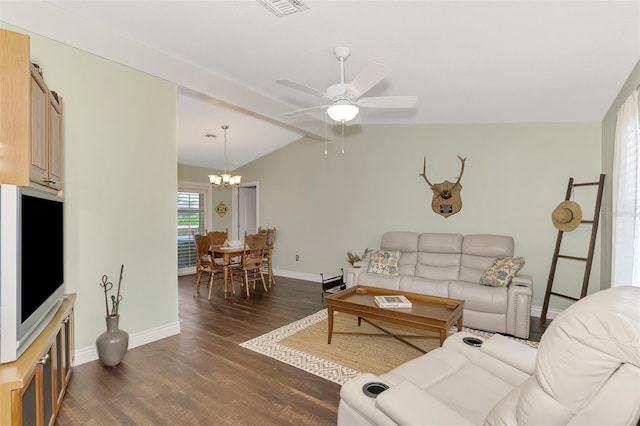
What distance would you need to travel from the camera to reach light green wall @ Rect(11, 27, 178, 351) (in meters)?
2.83

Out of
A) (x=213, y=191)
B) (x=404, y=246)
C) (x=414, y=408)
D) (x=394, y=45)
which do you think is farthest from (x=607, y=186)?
(x=213, y=191)

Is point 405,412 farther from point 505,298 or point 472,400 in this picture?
point 505,298

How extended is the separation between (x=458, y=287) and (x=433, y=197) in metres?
1.64

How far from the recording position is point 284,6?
8.00ft

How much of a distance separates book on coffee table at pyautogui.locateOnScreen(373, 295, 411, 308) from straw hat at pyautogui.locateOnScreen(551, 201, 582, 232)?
237 centimetres

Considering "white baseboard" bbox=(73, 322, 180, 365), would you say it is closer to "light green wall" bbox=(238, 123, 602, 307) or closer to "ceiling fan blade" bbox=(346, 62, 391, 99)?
"ceiling fan blade" bbox=(346, 62, 391, 99)

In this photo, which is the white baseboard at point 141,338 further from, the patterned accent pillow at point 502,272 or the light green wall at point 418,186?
the patterned accent pillow at point 502,272

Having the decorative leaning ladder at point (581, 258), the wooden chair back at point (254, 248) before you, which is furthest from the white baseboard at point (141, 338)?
the decorative leaning ladder at point (581, 258)

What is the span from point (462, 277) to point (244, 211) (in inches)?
219

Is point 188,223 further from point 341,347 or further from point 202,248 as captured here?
point 341,347

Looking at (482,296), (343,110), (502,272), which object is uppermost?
(343,110)

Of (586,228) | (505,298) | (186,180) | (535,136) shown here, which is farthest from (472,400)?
(186,180)

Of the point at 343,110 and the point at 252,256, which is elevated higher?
the point at 343,110

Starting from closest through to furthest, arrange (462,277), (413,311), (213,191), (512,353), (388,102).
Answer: (512,353), (388,102), (413,311), (462,277), (213,191)
